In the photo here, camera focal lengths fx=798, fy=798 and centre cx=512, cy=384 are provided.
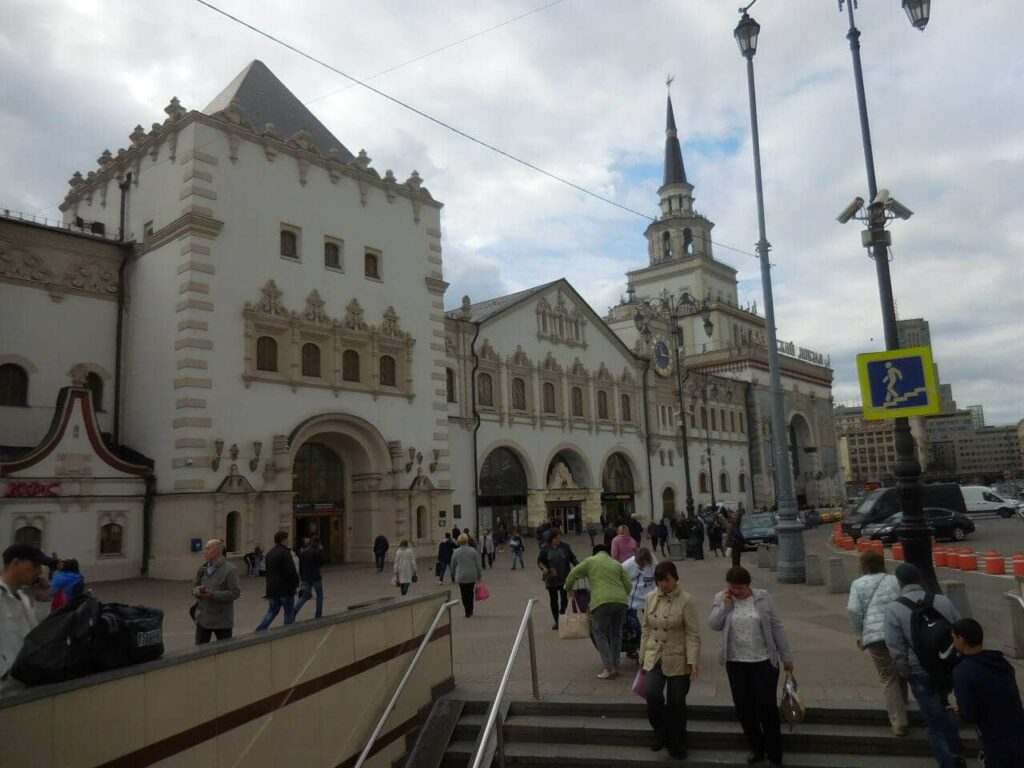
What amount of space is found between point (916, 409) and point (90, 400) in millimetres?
22571

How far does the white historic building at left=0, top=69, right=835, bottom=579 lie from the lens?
80.5 feet

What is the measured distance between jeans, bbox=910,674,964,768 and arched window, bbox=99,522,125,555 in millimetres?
23472

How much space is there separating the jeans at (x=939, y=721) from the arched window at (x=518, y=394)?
119ft

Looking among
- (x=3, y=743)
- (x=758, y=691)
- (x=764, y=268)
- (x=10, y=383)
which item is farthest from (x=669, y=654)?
(x=10, y=383)

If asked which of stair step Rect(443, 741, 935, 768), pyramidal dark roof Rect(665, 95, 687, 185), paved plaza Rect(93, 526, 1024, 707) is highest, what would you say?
pyramidal dark roof Rect(665, 95, 687, 185)

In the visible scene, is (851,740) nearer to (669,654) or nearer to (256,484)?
(669,654)

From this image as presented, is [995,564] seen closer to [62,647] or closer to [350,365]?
[62,647]

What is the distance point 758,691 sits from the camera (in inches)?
264

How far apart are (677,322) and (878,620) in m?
61.5

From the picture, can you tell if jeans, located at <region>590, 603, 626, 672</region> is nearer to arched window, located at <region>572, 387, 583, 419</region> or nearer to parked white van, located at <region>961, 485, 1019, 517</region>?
arched window, located at <region>572, 387, 583, 419</region>

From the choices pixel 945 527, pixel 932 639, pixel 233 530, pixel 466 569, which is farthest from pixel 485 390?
pixel 932 639

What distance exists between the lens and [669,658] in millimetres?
7148

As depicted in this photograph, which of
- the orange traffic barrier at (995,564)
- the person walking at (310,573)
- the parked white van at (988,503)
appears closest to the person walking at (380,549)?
the person walking at (310,573)

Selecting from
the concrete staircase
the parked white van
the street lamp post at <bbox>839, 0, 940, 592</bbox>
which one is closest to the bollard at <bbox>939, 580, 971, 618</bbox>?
the street lamp post at <bbox>839, 0, 940, 592</bbox>
